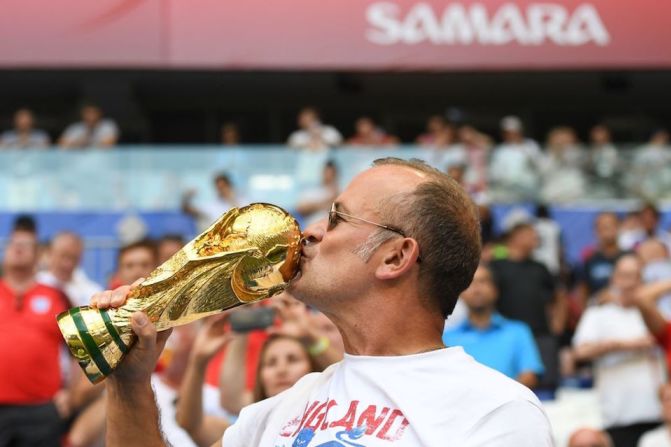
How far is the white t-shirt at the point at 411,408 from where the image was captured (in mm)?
2254

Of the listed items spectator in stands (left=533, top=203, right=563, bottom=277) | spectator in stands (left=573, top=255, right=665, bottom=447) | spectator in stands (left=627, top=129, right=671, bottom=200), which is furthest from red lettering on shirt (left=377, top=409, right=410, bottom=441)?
spectator in stands (left=627, top=129, right=671, bottom=200)

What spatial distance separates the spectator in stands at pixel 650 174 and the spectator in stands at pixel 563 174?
565mm

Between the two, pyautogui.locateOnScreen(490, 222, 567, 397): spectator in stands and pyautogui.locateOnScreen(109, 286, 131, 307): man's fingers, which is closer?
pyautogui.locateOnScreen(109, 286, 131, 307): man's fingers

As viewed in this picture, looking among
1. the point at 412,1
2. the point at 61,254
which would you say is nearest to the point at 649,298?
the point at 61,254

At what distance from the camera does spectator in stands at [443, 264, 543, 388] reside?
6.04 m

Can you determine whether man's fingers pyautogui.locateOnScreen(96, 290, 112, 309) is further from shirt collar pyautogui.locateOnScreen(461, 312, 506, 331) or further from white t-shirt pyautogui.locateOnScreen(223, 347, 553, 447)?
shirt collar pyautogui.locateOnScreen(461, 312, 506, 331)

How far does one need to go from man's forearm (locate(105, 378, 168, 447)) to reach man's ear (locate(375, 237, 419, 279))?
0.57m

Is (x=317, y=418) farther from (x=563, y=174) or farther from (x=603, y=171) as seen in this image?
(x=603, y=171)

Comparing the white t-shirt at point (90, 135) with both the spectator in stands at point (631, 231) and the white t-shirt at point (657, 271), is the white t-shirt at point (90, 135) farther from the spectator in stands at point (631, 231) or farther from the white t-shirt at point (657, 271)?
the white t-shirt at point (657, 271)

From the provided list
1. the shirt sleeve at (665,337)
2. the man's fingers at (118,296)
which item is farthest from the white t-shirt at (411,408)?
the shirt sleeve at (665,337)

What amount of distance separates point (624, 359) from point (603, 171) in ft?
19.4

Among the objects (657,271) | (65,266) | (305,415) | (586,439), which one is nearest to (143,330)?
(305,415)

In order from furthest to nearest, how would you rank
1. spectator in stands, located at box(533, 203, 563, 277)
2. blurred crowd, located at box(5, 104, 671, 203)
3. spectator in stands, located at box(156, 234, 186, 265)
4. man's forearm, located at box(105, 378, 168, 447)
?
1. blurred crowd, located at box(5, 104, 671, 203)
2. spectator in stands, located at box(533, 203, 563, 277)
3. spectator in stands, located at box(156, 234, 186, 265)
4. man's forearm, located at box(105, 378, 168, 447)

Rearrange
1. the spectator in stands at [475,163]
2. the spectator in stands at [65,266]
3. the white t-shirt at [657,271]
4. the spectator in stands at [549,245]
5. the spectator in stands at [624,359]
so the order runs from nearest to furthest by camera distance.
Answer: the spectator in stands at [624,359] → the spectator in stands at [65,266] → the white t-shirt at [657,271] → the spectator in stands at [549,245] → the spectator in stands at [475,163]
